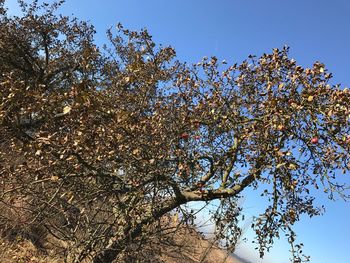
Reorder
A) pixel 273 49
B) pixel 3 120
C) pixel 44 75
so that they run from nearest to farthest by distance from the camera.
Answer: pixel 3 120, pixel 273 49, pixel 44 75

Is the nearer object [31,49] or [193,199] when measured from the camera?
[193,199]

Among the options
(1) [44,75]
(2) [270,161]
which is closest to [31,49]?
(1) [44,75]

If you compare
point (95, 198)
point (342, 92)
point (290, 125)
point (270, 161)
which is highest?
point (342, 92)

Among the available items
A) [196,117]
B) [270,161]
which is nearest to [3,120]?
[196,117]

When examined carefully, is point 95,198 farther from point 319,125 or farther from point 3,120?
point 319,125

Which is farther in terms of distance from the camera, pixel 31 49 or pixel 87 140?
pixel 31 49

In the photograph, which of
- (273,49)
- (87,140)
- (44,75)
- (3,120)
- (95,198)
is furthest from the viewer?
(44,75)

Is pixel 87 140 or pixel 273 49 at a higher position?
pixel 273 49

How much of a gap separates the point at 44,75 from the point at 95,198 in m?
13.8

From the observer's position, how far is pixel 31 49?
20.7m

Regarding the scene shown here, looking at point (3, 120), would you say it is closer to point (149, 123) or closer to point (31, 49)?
point (149, 123)

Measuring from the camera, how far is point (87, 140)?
6.89m

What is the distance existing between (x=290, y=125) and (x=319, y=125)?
0.49m

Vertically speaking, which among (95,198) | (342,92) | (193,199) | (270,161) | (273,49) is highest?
(273,49)
